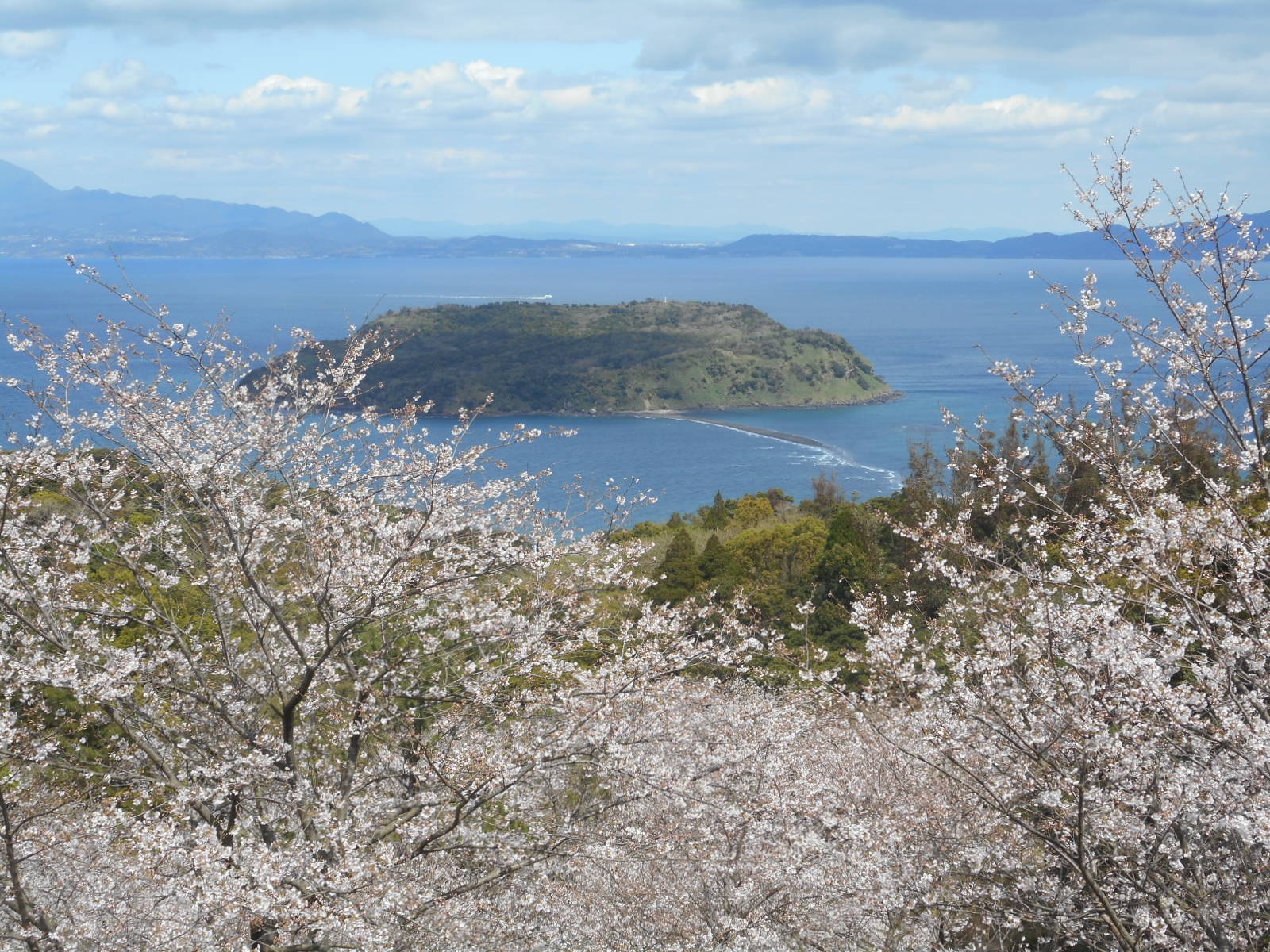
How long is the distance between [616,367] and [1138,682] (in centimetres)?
10126

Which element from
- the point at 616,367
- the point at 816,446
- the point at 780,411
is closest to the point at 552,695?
the point at 816,446

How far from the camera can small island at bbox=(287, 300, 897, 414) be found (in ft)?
319

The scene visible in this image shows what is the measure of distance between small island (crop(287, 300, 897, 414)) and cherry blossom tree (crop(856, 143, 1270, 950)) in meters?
84.5

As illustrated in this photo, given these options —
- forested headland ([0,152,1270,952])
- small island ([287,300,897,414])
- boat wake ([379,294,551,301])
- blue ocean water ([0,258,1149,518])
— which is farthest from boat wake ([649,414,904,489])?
boat wake ([379,294,551,301])

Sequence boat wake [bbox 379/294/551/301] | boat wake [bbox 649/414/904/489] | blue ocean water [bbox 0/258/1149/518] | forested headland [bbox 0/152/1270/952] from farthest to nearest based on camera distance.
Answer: boat wake [bbox 379/294/551/301] < boat wake [bbox 649/414/904/489] < blue ocean water [bbox 0/258/1149/518] < forested headland [bbox 0/152/1270/952]

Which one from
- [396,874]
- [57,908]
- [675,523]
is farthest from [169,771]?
[675,523]

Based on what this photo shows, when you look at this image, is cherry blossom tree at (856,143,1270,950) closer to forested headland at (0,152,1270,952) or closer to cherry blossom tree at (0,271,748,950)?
forested headland at (0,152,1270,952)

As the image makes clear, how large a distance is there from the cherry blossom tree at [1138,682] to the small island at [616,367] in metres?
84.5

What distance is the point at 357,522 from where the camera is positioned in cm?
568

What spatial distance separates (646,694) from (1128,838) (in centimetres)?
264

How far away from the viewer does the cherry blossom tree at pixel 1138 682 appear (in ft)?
14.0

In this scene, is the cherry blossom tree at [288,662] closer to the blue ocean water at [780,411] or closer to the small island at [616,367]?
the blue ocean water at [780,411]

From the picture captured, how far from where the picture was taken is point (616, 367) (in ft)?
345

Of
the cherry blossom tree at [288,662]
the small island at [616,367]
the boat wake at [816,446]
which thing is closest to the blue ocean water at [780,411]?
the boat wake at [816,446]
